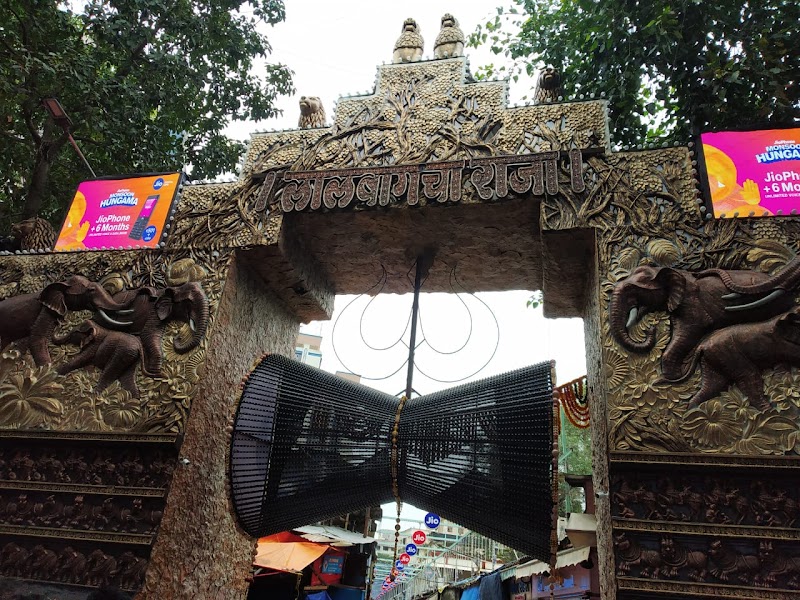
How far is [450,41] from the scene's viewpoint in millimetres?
7430

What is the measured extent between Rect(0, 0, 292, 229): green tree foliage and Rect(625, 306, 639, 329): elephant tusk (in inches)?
335

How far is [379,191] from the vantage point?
6.07 m

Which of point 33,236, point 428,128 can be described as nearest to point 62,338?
point 33,236

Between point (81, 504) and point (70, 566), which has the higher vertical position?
point (81, 504)

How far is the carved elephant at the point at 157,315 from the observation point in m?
5.71

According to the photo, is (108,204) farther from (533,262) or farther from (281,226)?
(533,262)

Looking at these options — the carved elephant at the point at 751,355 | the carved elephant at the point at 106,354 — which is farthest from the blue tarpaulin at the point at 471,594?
the carved elephant at the point at 106,354

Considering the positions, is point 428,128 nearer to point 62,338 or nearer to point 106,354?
point 106,354

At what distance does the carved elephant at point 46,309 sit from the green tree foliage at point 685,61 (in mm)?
7321

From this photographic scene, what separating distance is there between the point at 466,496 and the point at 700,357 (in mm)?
2401

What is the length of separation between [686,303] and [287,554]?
7.85m

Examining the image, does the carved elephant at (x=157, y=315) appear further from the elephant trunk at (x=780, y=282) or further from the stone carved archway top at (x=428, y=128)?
the elephant trunk at (x=780, y=282)

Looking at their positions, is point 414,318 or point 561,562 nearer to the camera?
point 414,318

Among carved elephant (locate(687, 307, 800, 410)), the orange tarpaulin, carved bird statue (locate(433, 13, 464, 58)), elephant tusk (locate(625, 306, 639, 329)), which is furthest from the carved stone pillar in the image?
carved elephant (locate(687, 307, 800, 410))
